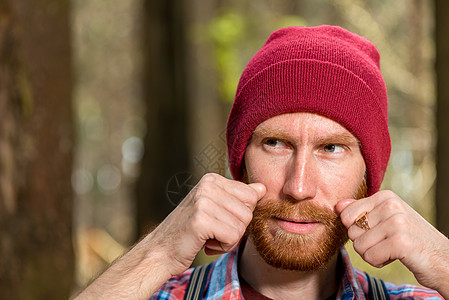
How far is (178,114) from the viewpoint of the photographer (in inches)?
294

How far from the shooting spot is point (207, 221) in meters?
2.44

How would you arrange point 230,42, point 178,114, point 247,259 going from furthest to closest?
1. point 230,42
2. point 178,114
3. point 247,259

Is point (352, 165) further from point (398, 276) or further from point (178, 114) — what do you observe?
point (398, 276)

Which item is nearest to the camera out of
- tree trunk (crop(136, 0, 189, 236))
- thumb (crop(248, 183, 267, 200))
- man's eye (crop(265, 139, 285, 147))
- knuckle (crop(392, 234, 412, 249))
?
knuckle (crop(392, 234, 412, 249))

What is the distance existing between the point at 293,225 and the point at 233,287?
18.3 inches

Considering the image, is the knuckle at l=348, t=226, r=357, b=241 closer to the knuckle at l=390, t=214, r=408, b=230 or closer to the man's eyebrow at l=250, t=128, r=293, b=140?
the knuckle at l=390, t=214, r=408, b=230

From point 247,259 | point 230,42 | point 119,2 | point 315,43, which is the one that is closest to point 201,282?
point 247,259

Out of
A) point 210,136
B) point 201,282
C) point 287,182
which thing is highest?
point 287,182

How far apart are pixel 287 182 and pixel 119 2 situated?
2175cm

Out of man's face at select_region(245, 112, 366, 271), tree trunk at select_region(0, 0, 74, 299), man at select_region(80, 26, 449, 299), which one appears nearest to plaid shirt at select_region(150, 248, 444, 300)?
man at select_region(80, 26, 449, 299)

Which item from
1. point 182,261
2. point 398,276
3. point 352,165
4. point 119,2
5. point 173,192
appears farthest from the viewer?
point 119,2

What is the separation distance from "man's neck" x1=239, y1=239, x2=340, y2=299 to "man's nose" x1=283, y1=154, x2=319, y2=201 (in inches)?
19.5

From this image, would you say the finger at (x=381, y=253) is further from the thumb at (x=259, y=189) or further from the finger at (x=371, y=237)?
the thumb at (x=259, y=189)

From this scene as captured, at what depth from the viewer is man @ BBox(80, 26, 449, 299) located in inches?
97.1
